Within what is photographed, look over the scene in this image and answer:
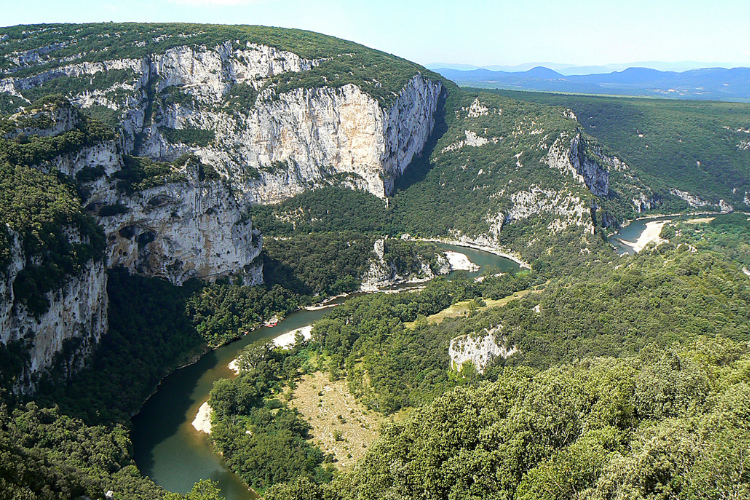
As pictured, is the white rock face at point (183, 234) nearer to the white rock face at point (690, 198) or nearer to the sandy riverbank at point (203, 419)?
the sandy riverbank at point (203, 419)

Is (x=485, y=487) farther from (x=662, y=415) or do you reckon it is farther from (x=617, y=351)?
→ (x=617, y=351)

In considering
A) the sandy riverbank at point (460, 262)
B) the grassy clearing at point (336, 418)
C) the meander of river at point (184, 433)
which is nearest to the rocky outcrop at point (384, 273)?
the sandy riverbank at point (460, 262)

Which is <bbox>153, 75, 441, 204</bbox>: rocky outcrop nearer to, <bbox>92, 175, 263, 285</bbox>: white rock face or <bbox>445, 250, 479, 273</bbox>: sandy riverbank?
<bbox>445, 250, 479, 273</bbox>: sandy riverbank

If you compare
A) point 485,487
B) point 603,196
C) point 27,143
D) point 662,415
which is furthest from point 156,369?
point 603,196

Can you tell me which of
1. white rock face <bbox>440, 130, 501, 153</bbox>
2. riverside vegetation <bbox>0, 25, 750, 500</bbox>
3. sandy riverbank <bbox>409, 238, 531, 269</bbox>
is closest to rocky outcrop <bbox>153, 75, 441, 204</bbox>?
riverside vegetation <bbox>0, 25, 750, 500</bbox>

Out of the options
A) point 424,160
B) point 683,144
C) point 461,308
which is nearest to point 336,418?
point 461,308

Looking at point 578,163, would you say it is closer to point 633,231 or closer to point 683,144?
point 633,231
